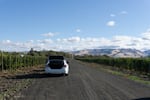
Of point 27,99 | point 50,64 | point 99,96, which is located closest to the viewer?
point 27,99

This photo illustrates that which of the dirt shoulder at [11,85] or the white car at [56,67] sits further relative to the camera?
the white car at [56,67]

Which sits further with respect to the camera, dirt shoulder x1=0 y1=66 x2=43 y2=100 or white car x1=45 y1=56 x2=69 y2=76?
white car x1=45 y1=56 x2=69 y2=76

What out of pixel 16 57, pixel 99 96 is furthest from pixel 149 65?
pixel 99 96

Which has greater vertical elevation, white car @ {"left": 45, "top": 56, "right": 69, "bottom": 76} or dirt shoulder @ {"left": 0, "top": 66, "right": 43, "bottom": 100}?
white car @ {"left": 45, "top": 56, "right": 69, "bottom": 76}

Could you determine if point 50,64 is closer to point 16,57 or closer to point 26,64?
point 16,57

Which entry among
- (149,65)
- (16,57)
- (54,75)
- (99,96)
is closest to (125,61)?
(149,65)

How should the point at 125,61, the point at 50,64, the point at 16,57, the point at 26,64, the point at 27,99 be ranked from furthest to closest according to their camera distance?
the point at 125,61
the point at 26,64
the point at 16,57
the point at 50,64
the point at 27,99

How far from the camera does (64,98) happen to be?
14430mm

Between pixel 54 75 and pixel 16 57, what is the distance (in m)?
16.9

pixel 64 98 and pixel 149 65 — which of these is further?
pixel 149 65

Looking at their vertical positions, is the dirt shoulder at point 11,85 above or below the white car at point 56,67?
below

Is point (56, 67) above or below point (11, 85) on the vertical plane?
above

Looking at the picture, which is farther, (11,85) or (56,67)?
(56,67)

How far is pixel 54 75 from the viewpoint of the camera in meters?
30.6
